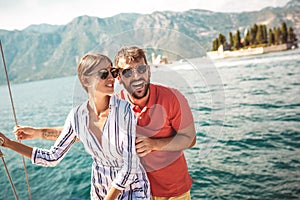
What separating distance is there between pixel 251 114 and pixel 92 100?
13204 millimetres

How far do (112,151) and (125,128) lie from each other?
0.47 feet

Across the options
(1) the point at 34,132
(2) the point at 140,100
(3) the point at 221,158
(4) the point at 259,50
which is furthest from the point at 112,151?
(4) the point at 259,50

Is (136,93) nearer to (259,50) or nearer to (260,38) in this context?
(259,50)

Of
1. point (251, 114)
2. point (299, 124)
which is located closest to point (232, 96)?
point (251, 114)

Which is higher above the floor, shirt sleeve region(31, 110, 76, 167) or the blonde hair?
the blonde hair

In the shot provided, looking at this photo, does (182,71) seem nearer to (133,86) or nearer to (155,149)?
(133,86)

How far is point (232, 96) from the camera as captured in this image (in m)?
19.7

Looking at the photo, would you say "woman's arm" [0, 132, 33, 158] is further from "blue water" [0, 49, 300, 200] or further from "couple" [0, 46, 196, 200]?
"blue water" [0, 49, 300, 200]

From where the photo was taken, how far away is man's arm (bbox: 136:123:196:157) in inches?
56.1

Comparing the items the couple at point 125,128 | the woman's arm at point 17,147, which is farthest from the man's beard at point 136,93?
the woman's arm at point 17,147

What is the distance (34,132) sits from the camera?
6.00 ft

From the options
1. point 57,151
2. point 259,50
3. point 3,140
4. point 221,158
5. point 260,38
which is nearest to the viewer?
point 3,140

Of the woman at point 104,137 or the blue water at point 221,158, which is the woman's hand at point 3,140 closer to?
the woman at point 104,137

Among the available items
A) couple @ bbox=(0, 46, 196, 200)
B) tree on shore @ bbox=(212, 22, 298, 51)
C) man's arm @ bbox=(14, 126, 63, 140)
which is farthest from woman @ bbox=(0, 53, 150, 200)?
tree on shore @ bbox=(212, 22, 298, 51)
